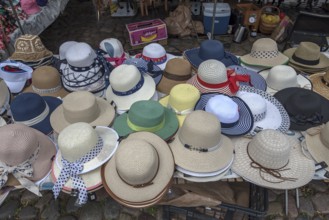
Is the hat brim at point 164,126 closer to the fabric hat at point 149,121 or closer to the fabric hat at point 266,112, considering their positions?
the fabric hat at point 149,121

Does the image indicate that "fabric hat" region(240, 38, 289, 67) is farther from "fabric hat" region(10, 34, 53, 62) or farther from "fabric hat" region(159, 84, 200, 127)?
"fabric hat" region(10, 34, 53, 62)

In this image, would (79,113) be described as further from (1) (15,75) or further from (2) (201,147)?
(1) (15,75)

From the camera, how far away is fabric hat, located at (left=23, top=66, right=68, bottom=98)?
107 inches

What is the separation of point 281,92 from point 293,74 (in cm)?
24

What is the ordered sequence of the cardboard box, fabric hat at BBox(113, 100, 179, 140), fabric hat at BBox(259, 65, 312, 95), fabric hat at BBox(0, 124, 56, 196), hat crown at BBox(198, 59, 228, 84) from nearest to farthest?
fabric hat at BBox(0, 124, 56, 196) → fabric hat at BBox(113, 100, 179, 140) → hat crown at BBox(198, 59, 228, 84) → fabric hat at BBox(259, 65, 312, 95) → the cardboard box

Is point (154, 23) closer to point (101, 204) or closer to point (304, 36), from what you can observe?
point (304, 36)

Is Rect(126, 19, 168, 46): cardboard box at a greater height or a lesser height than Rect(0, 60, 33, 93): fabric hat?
lesser

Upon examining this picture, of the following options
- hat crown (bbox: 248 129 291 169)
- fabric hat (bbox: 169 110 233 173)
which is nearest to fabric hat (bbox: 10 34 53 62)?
fabric hat (bbox: 169 110 233 173)

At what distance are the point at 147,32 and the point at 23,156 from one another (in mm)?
4186

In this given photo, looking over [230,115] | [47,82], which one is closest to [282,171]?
[230,115]

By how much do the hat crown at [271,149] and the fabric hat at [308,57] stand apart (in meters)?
1.57

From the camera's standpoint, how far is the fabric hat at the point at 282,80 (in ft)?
8.80

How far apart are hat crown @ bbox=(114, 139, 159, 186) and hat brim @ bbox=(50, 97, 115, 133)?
0.61m

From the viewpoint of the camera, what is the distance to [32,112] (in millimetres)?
2338
